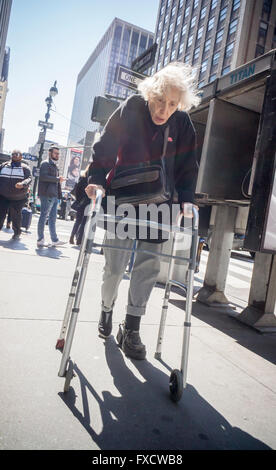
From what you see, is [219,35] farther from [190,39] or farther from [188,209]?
[188,209]

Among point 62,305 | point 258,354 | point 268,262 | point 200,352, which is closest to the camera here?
point 200,352

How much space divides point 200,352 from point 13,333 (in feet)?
4.76

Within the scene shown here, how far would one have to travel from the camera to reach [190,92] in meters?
2.17

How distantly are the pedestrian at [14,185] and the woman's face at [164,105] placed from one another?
4.52 metres

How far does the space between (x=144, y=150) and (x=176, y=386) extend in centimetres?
153

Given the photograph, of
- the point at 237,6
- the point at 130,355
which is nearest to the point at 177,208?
the point at 130,355

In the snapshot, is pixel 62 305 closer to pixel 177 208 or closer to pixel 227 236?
pixel 177 208

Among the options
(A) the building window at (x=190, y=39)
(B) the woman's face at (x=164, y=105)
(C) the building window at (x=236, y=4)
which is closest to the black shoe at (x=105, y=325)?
(B) the woman's face at (x=164, y=105)

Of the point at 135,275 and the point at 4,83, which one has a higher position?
the point at 4,83

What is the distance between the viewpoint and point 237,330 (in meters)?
3.19

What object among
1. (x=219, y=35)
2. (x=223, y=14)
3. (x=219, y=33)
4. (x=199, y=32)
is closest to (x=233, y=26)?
(x=219, y=35)

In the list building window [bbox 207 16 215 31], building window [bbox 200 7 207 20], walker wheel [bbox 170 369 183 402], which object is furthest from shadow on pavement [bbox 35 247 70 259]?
building window [bbox 200 7 207 20]

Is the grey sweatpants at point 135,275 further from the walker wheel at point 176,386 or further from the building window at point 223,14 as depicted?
the building window at point 223,14

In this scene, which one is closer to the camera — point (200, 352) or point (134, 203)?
point (134, 203)
